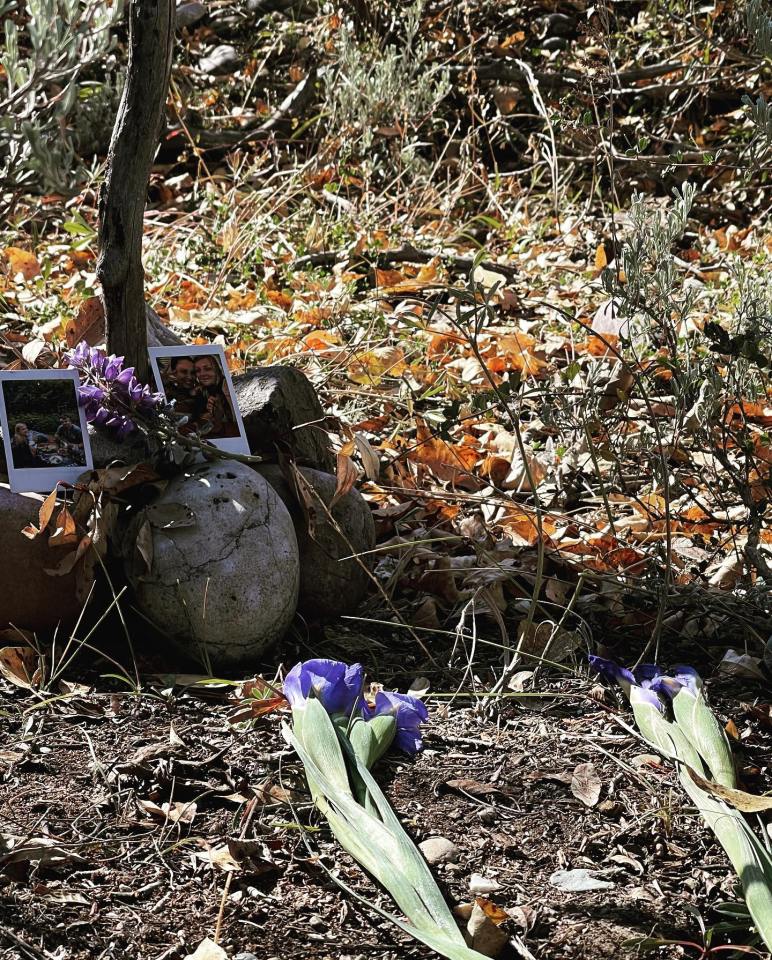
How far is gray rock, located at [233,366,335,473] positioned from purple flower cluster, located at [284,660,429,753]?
2.48 feet

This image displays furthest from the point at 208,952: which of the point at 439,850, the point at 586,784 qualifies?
the point at 586,784

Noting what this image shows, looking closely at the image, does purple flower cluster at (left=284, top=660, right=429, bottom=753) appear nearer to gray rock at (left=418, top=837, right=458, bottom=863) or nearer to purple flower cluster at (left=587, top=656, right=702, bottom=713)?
gray rock at (left=418, top=837, right=458, bottom=863)

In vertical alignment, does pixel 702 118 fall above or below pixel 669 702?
above

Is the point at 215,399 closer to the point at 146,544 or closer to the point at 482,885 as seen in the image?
the point at 146,544

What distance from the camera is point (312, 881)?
171cm

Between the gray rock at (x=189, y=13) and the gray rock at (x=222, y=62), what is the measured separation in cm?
21

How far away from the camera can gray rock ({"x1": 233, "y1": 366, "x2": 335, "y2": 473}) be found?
265 centimetres

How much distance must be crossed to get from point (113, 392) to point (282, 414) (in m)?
0.42

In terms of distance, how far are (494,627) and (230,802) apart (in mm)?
853

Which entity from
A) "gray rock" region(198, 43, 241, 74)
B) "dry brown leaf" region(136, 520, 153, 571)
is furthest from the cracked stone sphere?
"gray rock" region(198, 43, 241, 74)

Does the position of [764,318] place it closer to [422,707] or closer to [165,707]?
[422,707]

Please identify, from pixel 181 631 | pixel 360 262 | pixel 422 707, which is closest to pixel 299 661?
pixel 181 631

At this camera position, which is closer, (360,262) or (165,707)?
(165,707)

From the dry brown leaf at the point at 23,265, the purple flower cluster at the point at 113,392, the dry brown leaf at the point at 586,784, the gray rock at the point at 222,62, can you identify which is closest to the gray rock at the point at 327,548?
the purple flower cluster at the point at 113,392
